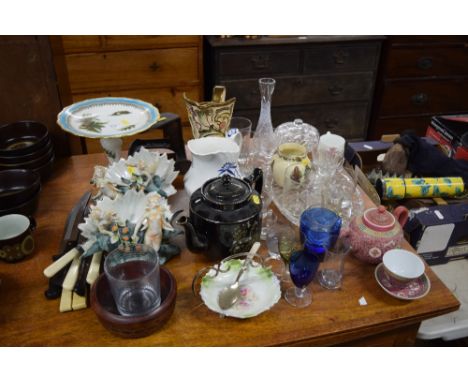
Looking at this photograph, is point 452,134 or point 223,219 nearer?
point 223,219

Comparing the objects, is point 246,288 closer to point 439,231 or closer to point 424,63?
point 439,231

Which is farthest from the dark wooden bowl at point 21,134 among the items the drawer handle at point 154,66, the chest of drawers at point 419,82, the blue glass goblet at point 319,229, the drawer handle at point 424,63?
the drawer handle at point 424,63

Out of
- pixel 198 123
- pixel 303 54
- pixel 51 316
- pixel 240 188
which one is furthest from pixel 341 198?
pixel 303 54

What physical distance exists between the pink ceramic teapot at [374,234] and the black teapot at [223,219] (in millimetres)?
246

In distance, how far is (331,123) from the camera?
9.00 ft

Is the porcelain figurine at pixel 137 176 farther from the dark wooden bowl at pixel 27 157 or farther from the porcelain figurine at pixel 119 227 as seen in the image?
the dark wooden bowl at pixel 27 157

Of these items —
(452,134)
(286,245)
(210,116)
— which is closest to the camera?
(286,245)

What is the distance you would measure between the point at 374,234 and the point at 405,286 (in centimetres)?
14

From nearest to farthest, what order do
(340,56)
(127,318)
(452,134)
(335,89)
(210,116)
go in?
(127,318), (210,116), (452,134), (340,56), (335,89)

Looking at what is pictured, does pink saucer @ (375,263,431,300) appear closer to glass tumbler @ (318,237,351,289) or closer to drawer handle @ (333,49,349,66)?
glass tumbler @ (318,237,351,289)

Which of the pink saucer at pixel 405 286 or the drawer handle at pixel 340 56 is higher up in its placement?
the drawer handle at pixel 340 56

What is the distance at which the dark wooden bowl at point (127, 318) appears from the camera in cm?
85

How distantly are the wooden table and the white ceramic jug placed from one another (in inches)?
8.8

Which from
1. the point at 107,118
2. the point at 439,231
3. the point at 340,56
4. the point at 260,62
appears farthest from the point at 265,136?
the point at 340,56
